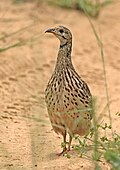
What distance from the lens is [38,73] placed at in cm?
986

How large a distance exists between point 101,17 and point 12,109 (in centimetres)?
412

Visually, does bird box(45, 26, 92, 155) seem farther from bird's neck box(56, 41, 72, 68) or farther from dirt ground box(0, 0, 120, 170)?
dirt ground box(0, 0, 120, 170)

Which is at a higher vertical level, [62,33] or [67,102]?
[62,33]

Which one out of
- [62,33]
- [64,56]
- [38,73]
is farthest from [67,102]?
[38,73]

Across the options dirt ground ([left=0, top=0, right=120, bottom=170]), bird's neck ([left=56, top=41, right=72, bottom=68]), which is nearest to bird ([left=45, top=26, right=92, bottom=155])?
bird's neck ([left=56, top=41, right=72, bottom=68])

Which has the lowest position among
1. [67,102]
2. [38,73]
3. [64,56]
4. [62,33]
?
[67,102]

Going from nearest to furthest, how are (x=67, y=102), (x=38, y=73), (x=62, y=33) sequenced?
(x=67, y=102) < (x=62, y=33) < (x=38, y=73)

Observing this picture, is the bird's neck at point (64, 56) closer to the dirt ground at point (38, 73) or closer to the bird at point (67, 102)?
the bird at point (67, 102)

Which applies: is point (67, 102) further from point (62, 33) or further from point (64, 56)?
point (62, 33)

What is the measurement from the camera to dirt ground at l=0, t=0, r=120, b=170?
702 centimetres

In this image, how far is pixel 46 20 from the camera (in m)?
11.7

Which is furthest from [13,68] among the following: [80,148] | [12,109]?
[80,148]

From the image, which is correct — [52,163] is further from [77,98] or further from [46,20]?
[46,20]

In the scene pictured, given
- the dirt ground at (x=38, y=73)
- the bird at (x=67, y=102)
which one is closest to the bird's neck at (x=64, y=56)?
the bird at (x=67, y=102)
